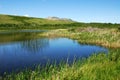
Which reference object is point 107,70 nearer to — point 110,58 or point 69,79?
point 69,79

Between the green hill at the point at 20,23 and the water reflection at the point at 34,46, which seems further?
the green hill at the point at 20,23

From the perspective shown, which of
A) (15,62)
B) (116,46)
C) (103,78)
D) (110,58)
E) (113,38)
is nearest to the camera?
(103,78)

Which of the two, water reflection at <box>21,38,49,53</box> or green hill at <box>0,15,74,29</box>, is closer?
water reflection at <box>21,38,49,53</box>

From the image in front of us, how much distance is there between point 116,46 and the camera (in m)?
29.1

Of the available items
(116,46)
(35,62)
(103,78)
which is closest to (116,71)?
(103,78)

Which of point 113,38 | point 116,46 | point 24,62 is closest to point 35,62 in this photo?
point 24,62

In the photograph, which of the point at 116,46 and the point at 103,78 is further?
the point at 116,46

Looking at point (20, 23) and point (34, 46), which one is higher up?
point (34, 46)

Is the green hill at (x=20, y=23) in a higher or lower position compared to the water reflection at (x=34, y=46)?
lower

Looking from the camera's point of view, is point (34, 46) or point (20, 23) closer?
point (34, 46)

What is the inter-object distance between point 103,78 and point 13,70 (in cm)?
712

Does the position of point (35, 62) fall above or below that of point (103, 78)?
below

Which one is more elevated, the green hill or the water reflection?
the water reflection

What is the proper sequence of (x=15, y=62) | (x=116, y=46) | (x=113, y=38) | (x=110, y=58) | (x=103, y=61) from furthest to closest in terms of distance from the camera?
1. (x=113, y=38)
2. (x=116, y=46)
3. (x=15, y=62)
4. (x=110, y=58)
5. (x=103, y=61)
